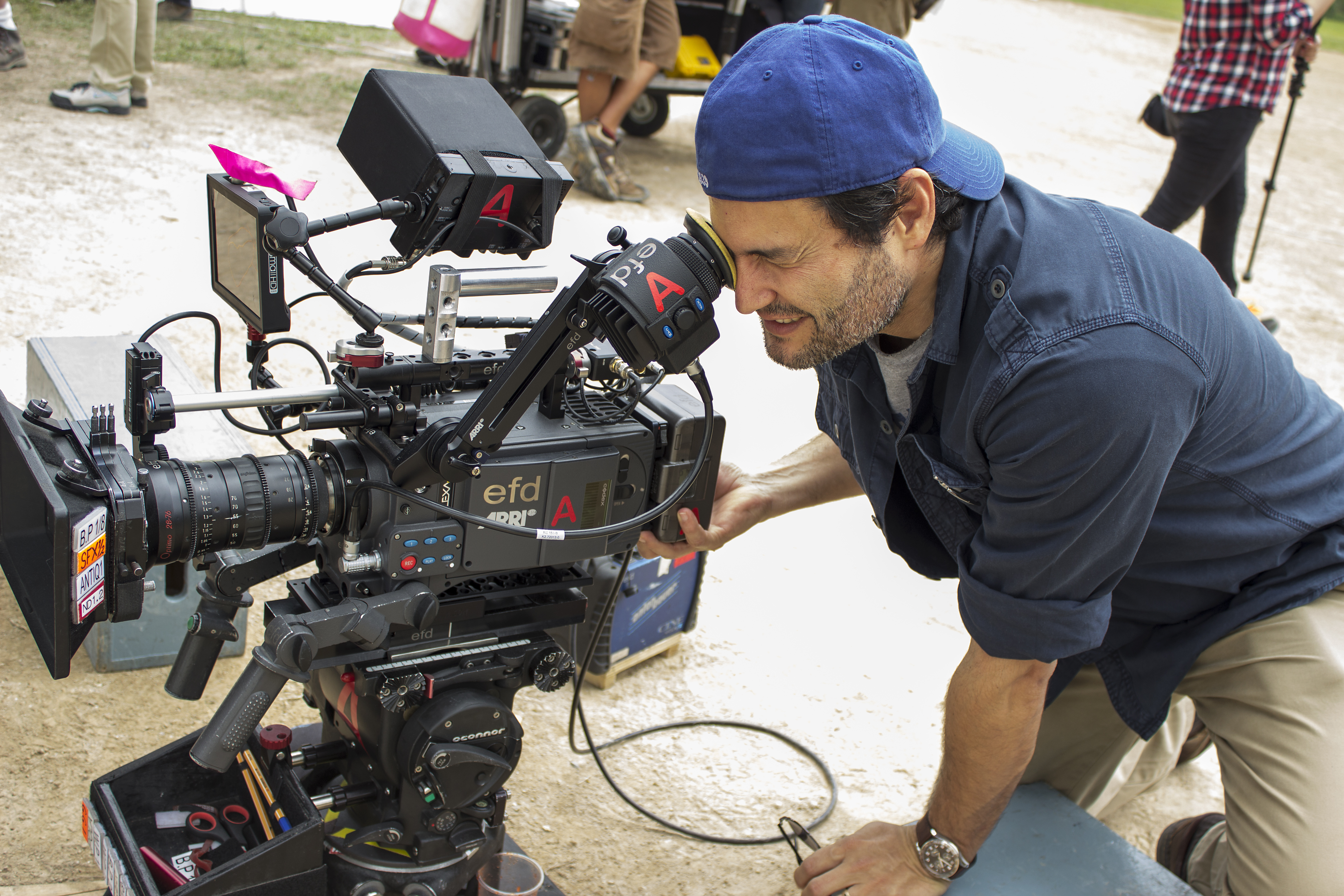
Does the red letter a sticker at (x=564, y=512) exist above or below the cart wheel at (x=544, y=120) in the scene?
above

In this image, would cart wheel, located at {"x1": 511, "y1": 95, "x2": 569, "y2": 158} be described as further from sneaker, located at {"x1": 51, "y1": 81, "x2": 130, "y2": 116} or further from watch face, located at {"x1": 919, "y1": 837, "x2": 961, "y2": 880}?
watch face, located at {"x1": 919, "y1": 837, "x2": 961, "y2": 880}

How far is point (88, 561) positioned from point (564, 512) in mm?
653

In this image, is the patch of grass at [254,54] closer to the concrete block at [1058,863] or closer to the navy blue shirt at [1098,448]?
the navy blue shirt at [1098,448]

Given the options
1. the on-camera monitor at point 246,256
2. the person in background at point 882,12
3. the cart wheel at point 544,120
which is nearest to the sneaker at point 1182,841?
the on-camera monitor at point 246,256

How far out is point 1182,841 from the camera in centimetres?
248

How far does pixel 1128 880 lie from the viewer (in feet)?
6.82

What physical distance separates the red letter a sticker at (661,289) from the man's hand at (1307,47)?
4.88m

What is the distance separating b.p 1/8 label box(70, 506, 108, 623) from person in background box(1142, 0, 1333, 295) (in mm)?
4687

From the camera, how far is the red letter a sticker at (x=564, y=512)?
1.70 m

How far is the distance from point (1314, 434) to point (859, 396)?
0.80 meters

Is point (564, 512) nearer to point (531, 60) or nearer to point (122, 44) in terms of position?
point (531, 60)

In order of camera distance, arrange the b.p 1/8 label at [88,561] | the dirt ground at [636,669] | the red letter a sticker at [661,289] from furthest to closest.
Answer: the dirt ground at [636,669]
the red letter a sticker at [661,289]
the b.p 1/8 label at [88,561]

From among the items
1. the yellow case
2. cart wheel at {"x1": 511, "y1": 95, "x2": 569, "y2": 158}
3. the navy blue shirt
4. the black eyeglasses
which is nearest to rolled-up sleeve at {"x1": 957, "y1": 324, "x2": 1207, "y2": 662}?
the navy blue shirt

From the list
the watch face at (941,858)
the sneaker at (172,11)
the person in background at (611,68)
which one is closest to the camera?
the watch face at (941,858)
